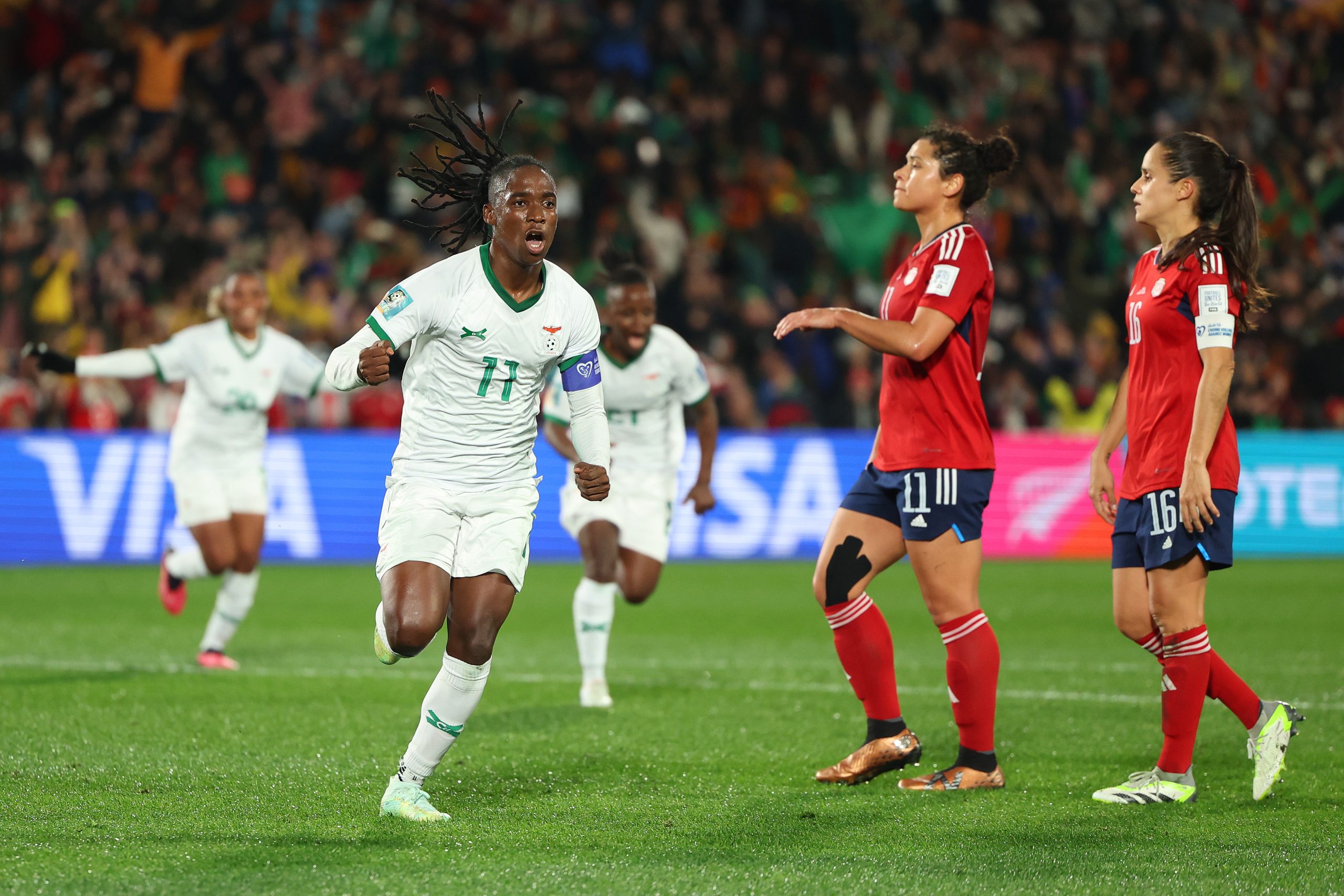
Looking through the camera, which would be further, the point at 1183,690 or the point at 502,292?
the point at 1183,690

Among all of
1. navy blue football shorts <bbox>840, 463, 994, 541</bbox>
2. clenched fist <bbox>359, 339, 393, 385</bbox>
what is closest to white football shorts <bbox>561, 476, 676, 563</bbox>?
navy blue football shorts <bbox>840, 463, 994, 541</bbox>

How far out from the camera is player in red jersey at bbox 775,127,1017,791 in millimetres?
5961

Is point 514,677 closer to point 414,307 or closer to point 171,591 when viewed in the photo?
point 171,591

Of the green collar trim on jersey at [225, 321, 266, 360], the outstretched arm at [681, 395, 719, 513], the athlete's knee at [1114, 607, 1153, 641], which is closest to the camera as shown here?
the athlete's knee at [1114, 607, 1153, 641]

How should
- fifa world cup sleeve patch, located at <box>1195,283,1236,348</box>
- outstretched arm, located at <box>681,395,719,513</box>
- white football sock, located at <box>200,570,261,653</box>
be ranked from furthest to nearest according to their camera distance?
white football sock, located at <box>200,570,261,653</box> < outstretched arm, located at <box>681,395,719,513</box> < fifa world cup sleeve patch, located at <box>1195,283,1236,348</box>

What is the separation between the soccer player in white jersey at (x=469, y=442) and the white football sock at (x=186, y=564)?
5062 mm

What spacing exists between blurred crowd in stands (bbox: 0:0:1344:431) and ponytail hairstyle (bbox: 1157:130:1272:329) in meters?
11.4

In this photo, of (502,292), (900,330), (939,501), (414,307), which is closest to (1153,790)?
(939,501)

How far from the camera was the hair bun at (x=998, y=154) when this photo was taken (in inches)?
241

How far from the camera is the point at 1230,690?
6.01m

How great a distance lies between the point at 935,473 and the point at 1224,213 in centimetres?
146

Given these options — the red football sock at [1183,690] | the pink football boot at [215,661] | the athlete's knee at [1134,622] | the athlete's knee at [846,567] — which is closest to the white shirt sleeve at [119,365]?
the pink football boot at [215,661]

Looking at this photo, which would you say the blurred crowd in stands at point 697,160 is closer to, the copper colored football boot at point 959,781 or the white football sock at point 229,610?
the white football sock at point 229,610

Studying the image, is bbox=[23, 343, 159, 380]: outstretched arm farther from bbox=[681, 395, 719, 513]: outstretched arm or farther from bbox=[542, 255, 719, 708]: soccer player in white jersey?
bbox=[681, 395, 719, 513]: outstretched arm
